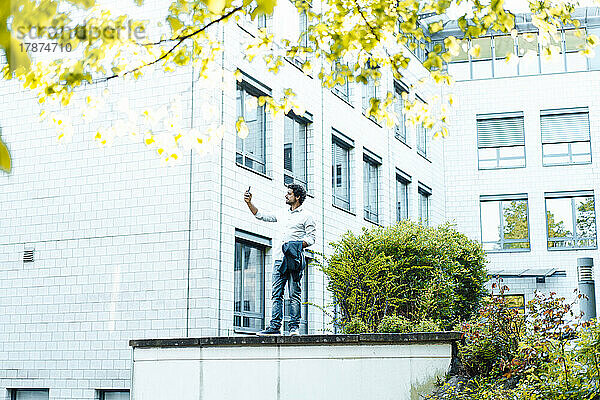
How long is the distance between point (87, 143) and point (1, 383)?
4465mm

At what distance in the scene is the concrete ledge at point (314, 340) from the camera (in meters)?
8.03

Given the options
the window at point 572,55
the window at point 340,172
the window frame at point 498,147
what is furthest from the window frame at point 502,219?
the window at point 340,172

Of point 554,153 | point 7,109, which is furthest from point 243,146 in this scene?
point 554,153

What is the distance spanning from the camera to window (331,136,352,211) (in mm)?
18734

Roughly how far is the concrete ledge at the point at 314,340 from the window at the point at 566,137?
20.0m

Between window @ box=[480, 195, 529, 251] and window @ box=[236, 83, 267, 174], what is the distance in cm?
1322

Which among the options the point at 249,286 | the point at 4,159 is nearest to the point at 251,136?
the point at 249,286

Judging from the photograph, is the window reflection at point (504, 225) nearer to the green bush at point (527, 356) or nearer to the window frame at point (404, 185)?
the window frame at point (404, 185)

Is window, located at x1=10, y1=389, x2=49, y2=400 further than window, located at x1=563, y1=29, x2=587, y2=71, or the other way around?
window, located at x1=563, y1=29, x2=587, y2=71

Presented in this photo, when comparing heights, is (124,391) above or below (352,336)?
below

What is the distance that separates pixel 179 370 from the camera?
9242 mm

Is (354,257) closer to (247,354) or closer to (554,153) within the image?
(247,354)

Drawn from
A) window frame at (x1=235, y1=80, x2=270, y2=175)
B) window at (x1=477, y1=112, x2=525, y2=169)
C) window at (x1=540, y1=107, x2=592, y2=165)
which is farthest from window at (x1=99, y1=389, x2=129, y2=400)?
window at (x1=540, y1=107, x2=592, y2=165)

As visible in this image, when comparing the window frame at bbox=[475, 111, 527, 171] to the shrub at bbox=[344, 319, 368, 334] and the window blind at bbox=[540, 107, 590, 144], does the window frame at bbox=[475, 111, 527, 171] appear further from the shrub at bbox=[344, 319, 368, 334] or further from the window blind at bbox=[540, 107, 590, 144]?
the shrub at bbox=[344, 319, 368, 334]
